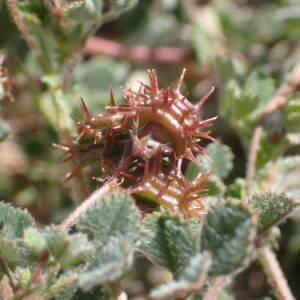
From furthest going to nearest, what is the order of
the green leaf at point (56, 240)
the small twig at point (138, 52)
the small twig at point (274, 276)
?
the small twig at point (138, 52) < the small twig at point (274, 276) < the green leaf at point (56, 240)

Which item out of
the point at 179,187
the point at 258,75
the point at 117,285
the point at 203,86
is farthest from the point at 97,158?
the point at 203,86

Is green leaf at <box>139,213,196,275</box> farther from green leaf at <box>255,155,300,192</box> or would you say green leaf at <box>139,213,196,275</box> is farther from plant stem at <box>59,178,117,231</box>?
green leaf at <box>255,155,300,192</box>

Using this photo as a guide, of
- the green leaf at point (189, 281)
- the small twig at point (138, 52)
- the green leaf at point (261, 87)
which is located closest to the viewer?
the green leaf at point (189, 281)

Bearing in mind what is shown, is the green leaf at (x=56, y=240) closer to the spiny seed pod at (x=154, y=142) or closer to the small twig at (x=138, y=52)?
the spiny seed pod at (x=154, y=142)

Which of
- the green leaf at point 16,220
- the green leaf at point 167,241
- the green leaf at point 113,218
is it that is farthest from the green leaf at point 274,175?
the green leaf at point 16,220

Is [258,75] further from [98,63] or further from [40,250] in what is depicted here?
[40,250]

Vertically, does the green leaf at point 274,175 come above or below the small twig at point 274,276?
above
